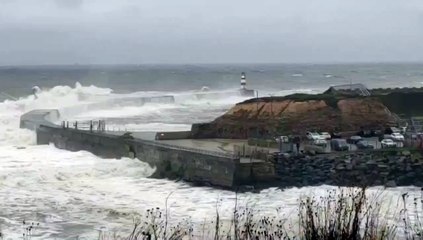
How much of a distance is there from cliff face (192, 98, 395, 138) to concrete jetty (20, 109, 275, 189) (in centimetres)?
186

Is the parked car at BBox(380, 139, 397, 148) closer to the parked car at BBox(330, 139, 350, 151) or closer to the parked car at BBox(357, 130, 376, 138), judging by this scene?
the parked car at BBox(330, 139, 350, 151)

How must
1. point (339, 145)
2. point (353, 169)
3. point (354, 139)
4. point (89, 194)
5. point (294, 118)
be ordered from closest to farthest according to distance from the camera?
point (89, 194) < point (353, 169) < point (339, 145) < point (354, 139) < point (294, 118)

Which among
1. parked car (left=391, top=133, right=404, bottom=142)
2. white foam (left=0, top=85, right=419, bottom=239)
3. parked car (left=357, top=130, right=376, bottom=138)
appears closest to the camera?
white foam (left=0, top=85, right=419, bottom=239)

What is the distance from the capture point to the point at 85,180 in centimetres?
2812

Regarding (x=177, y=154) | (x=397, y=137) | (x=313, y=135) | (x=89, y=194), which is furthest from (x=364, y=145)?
(x=89, y=194)

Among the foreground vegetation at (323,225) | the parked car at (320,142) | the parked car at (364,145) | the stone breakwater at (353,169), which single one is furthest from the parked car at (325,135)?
the foreground vegetation at (323,225)

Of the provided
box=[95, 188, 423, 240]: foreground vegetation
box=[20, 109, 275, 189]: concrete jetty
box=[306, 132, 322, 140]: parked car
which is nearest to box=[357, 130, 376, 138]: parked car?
box=[306, 132, 322, 140]: parked car

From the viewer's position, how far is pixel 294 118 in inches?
1462

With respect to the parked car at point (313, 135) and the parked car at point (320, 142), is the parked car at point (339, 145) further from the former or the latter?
the parked car at point (313, 135)

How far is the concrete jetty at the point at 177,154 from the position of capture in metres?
25.6

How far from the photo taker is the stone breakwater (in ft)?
84.4

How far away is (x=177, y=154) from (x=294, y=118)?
10.1 meters

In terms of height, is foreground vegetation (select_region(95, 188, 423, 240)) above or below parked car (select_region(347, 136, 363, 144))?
above

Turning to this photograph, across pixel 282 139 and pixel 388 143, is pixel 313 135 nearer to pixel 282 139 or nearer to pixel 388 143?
pixel 282 139
